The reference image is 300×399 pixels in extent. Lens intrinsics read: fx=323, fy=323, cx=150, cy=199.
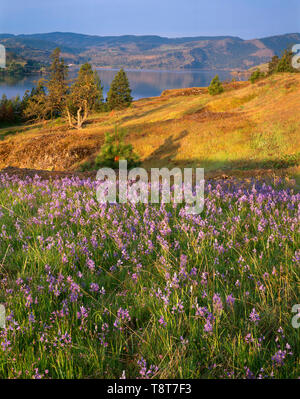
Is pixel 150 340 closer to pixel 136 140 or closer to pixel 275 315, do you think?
pixel 275 315

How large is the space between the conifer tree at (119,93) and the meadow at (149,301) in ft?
256

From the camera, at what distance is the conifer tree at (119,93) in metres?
79.2

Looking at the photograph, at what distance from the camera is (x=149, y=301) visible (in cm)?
284

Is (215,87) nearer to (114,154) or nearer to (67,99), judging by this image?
(67,99)

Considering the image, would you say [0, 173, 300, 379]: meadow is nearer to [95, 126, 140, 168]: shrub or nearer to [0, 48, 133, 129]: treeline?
[95, 126, 140, 168]: shrub

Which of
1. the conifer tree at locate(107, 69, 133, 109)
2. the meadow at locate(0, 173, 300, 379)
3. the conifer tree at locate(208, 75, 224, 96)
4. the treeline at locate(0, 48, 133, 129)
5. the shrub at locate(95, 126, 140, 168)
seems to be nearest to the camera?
the meadow at locate(0, 173, 300, 379)

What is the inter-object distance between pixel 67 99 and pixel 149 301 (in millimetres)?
47050

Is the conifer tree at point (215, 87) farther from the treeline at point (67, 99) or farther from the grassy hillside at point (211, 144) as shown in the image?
the grassy hillside at point (211, 144)

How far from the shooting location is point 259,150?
17.8 m

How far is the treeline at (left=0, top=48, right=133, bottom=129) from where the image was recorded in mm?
46938

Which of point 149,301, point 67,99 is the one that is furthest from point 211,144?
point 67,99

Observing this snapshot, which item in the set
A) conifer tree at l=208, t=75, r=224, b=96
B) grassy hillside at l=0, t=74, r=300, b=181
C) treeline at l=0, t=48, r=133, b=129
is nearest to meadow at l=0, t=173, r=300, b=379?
grassy hillside at l=0, t=74, r=300, b=181

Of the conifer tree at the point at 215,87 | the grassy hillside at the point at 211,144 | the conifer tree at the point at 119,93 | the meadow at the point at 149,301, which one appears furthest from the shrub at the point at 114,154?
the conifer tree at the point at 119,93
